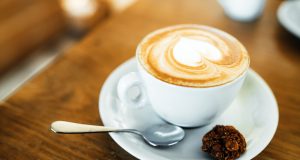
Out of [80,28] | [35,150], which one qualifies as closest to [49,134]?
[35,150]

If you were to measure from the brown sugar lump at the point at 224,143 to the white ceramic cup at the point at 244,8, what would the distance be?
525mm

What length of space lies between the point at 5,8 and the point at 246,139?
5.53ft

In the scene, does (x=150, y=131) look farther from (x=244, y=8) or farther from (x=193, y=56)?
(x=244, y=8)

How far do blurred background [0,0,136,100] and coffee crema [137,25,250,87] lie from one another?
104cm

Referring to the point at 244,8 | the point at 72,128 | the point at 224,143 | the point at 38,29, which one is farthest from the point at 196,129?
the point at 38,29

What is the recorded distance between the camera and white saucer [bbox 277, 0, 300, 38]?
90 centimetres

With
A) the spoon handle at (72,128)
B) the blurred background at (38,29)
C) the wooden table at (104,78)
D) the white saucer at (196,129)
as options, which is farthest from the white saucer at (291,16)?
the blurred background at (38,29)

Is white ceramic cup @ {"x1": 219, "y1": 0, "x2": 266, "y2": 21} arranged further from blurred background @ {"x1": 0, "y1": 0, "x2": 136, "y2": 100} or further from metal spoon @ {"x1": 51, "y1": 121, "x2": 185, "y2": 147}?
blurred background @ {"x1": 0, "y1": 0, "x2": 136, "y2": 100}

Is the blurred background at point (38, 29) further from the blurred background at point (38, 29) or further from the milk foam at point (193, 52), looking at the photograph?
the milk foam at point (193, 52)

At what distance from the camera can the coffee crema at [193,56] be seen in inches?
22.5

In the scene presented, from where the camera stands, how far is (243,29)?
3.21ft

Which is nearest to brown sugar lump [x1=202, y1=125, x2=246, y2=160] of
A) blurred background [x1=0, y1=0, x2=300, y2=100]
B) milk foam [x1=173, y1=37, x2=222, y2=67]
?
milk foam [x1=173, y1=37, x2=222, y2=67]

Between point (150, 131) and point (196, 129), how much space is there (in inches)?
3.7

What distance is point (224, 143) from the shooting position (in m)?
0.56
